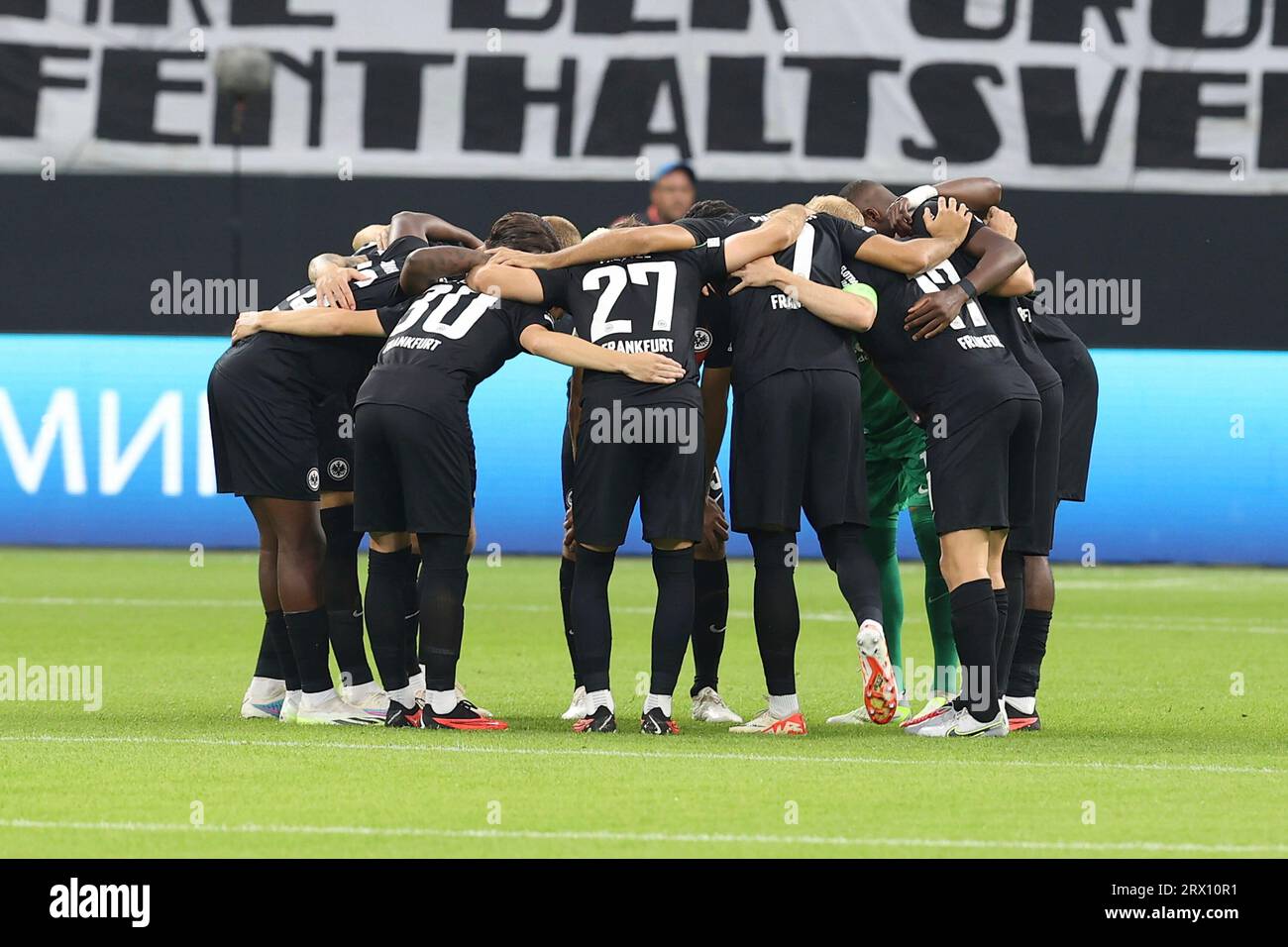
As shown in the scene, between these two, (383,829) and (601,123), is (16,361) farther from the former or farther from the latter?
(383,829)

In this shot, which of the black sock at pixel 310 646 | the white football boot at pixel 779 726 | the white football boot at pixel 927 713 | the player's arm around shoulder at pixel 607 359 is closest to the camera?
the player's arm around shoulder at pixel 607 359

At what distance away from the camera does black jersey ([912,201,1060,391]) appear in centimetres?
802

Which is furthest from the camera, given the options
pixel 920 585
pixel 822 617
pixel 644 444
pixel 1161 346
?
pixel 1161 346

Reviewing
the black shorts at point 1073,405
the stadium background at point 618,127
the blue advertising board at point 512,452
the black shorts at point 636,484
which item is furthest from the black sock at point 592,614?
the stadium background at point 618,127

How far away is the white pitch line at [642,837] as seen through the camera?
542cm

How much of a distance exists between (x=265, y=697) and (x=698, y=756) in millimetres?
2244

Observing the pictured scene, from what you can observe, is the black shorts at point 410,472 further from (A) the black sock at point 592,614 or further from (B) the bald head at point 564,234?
(B) the bald head at point 564,234

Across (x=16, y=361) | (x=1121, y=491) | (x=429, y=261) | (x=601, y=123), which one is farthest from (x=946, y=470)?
(x=601, y=123)

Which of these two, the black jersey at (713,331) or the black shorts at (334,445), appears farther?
the black shorts at (334,445)

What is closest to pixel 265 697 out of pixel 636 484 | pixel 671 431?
pixel 636 484

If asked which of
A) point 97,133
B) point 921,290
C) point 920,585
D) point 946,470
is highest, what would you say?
point 97,133

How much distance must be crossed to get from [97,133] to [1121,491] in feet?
32.9

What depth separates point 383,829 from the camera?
18.5 ft

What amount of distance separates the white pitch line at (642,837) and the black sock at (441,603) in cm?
205
